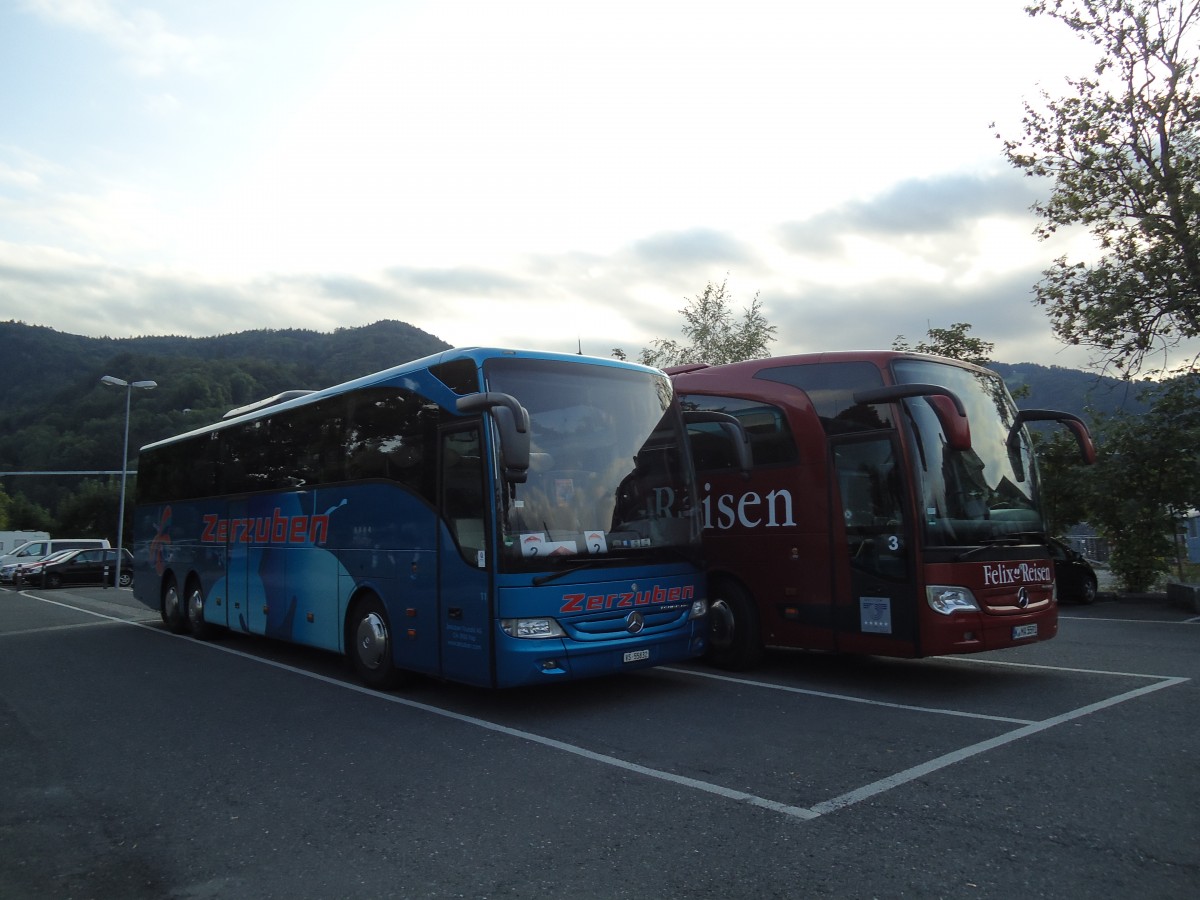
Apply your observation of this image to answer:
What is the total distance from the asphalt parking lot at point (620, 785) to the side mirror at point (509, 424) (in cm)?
210

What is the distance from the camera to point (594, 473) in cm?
832

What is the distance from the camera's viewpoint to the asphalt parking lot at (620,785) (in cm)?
444

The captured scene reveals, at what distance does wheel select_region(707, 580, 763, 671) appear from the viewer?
10.1m

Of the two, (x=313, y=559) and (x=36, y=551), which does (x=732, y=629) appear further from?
(x=36, y=551)

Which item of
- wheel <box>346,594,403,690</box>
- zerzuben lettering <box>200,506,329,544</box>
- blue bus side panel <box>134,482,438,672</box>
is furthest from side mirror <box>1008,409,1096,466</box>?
zerzuben lettering <box>200,506,329,544</box>

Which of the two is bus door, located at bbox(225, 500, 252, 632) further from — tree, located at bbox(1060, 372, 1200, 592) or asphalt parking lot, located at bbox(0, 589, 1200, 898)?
tree, located at bbox(1060, 372, 1200, 592)

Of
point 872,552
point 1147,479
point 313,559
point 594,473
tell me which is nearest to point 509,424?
point 594,473

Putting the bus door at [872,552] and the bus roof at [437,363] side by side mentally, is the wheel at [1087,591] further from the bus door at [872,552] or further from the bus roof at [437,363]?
the bus roof at [437,363]

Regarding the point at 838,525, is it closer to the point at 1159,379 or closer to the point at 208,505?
the point at 208,505

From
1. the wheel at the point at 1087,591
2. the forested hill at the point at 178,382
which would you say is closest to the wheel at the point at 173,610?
the forested hill at the point at 178,382

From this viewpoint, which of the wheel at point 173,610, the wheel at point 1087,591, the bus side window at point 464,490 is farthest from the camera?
the wheel at point 1087,591

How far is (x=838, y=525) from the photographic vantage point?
921 cm

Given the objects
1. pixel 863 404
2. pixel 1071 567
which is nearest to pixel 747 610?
pixel 863 404

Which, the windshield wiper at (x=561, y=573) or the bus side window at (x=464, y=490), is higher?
the bus side window at (x=464, y=490)
